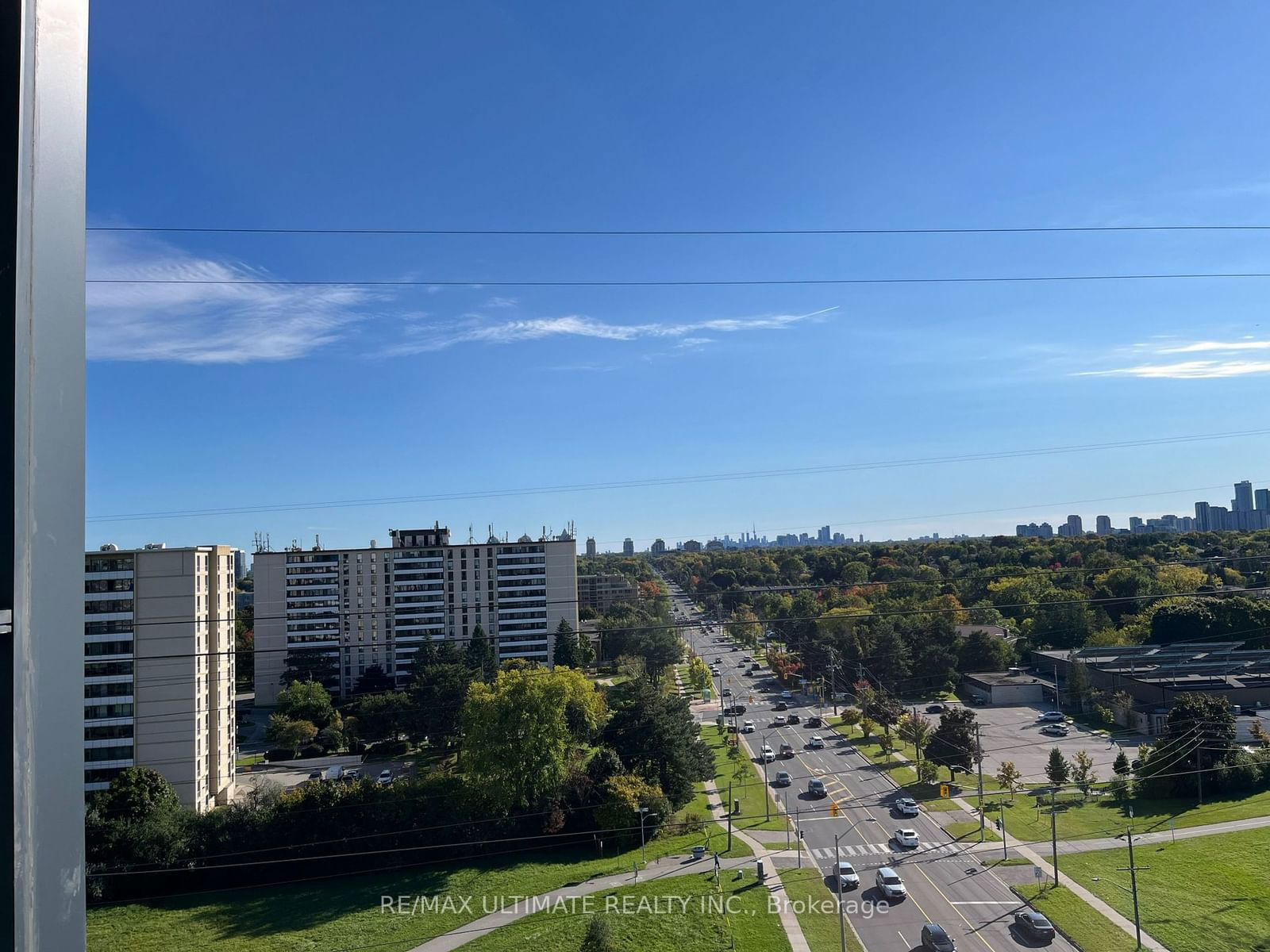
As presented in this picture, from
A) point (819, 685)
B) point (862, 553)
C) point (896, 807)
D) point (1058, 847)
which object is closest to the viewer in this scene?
point (1058, 847)

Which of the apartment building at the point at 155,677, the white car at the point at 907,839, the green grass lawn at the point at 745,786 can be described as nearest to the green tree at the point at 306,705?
the apartment building at the point at 155,677

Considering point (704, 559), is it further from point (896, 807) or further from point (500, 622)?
point (896, 807)

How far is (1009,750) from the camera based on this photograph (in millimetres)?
15711

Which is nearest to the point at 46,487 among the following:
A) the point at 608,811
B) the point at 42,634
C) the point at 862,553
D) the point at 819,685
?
the point at 42,634

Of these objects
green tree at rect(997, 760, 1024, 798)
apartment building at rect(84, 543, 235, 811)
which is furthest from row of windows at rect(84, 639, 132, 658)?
green tree at rect(997, 760, 1024, 798)

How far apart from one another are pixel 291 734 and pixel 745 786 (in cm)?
1176

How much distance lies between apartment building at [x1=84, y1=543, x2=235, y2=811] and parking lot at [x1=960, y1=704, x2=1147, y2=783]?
15530mm

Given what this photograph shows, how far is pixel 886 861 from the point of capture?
10430mm

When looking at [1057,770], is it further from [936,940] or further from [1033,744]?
[936,940]

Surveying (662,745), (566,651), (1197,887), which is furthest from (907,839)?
(566,651)

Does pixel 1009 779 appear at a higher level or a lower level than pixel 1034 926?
higher

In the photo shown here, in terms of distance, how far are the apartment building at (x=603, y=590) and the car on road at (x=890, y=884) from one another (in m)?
29.4

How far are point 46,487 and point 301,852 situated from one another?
13658mm

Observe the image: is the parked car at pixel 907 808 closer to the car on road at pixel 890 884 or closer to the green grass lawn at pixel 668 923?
the car on road at pixel 890 884
